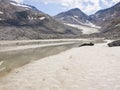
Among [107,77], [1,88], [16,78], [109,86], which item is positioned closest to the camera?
[109,86]

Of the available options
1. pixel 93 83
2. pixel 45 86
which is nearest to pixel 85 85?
pixel 93 83

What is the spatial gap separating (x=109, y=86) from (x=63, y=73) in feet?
15.8

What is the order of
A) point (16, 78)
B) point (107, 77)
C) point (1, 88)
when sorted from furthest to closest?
1. point (16, 78)
2. point (107, 77)
3. point (1, 88)

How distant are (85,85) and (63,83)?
1422mm

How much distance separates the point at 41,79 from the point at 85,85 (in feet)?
10.9

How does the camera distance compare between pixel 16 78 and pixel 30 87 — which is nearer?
pixel 30 87

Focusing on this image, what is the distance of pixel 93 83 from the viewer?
14.7m

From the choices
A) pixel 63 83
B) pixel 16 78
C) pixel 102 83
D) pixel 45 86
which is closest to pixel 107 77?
pixel 102 83

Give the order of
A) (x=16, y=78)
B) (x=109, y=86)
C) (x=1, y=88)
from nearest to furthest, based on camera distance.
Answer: (x=109, y=86), (x=1, y=88), (x=16, y=78)

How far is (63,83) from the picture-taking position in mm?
15117

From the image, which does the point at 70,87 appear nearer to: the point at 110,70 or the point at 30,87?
the point at 30,87

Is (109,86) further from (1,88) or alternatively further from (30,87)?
(1,88)

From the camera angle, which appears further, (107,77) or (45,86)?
(107,77)

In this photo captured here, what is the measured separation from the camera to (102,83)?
14.6 metres
